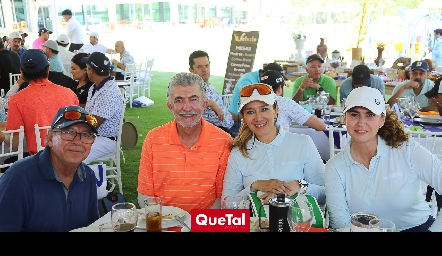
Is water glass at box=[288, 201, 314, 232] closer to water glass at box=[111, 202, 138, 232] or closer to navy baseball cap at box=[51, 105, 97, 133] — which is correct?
water glass at box=[111, 202, 138, 232]

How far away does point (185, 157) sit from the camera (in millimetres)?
2514

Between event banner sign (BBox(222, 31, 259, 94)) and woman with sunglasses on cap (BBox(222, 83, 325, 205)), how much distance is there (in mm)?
6128

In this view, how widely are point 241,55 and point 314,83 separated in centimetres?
351

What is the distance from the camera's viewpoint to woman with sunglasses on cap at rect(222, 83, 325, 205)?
8.13ft

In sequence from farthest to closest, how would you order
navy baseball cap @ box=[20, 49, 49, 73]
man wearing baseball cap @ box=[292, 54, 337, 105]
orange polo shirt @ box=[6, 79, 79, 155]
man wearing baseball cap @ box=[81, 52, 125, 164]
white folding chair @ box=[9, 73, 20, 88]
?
1. white folding chair @ box=[9, 73, 20, 88]
2. man wearing baseball cap @ box=[292, 54, 337, 105]
3. man wearing baseball cap @ box=[81, 52, 125, 164]
4. navy baseball cap @ box=[20, 49, 49, 73]
5. orange polo shirt @ box=[6, 79, 79, 155]

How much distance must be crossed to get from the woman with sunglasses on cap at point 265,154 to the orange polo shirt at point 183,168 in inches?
4.0

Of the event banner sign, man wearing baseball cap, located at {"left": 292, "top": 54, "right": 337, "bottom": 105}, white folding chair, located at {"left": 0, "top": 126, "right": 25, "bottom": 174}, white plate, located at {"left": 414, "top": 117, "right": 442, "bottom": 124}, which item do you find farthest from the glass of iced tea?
the event banner sign

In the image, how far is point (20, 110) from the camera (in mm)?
3607

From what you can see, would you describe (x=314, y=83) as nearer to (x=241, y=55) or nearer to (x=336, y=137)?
(x=336, y=137)

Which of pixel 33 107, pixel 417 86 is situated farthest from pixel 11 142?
pixel 417 86

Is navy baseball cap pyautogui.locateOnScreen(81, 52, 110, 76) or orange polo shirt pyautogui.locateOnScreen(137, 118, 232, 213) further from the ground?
navy baseball cap pyautogui.locateOnScreen(81, 52, 110, 76)

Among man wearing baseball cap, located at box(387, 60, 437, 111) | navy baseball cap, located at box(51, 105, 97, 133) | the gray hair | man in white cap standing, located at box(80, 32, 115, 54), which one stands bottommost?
man wearing baseball cap, located at box(387, 60, 437, 111)

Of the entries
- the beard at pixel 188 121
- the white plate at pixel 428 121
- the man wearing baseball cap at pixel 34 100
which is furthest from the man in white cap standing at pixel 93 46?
the beard at pixel 188 121
